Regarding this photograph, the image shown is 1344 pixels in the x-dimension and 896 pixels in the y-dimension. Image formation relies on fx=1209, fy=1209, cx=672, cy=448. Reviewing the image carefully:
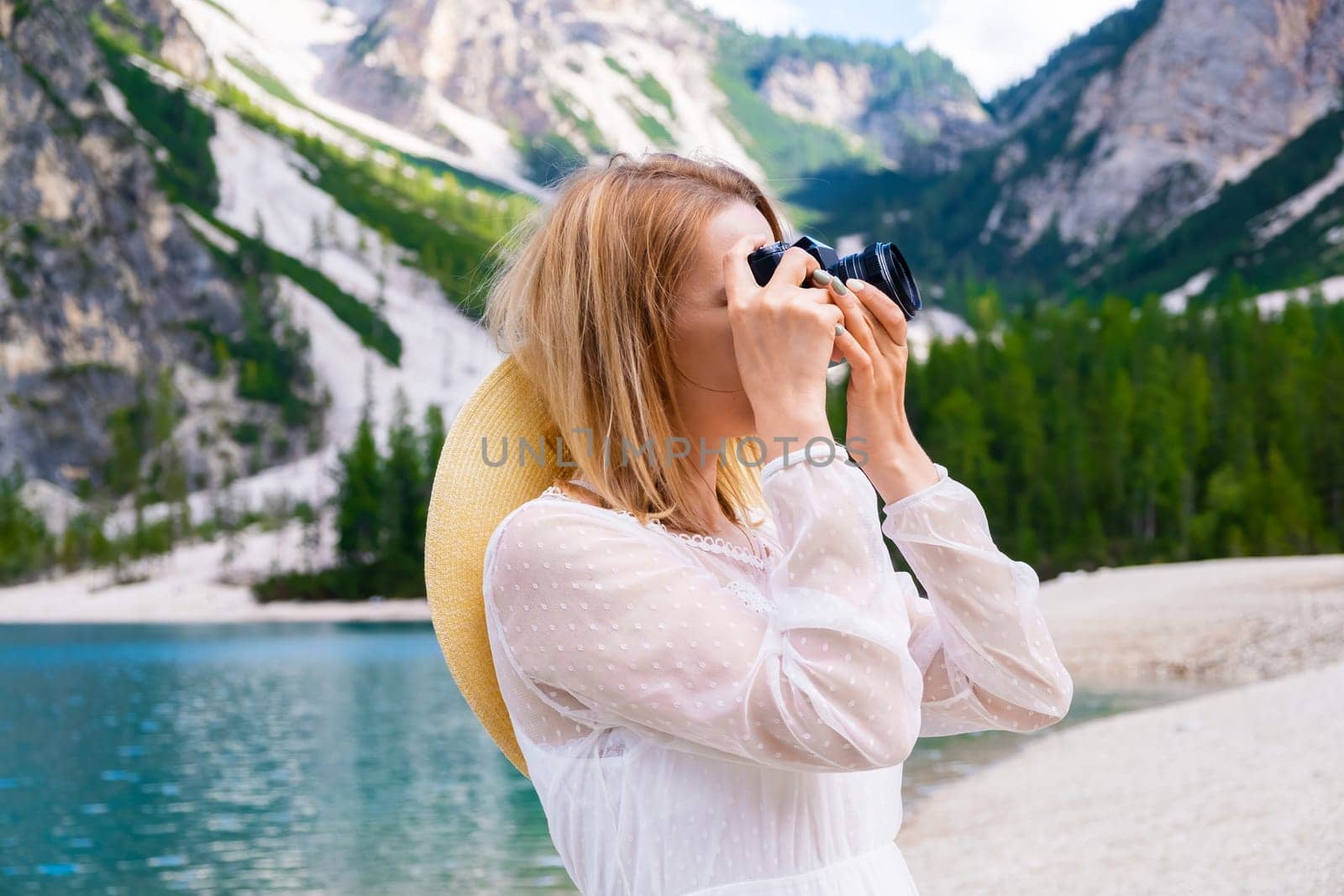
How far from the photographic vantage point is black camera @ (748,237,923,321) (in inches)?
63.5

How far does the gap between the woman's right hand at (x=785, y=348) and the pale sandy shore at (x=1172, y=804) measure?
6.23 meters

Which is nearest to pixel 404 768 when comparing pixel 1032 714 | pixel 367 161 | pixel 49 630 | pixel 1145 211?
pixel 1032 714

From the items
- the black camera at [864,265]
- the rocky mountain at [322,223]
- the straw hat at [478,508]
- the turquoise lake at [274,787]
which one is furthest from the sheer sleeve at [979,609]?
the rocky mountain at [322,223]

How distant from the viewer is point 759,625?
4.98ft

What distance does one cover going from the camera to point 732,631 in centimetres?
148

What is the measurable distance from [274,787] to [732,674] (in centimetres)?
1529

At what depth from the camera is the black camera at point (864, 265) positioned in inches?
63.5

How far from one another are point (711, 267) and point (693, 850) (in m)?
0.78

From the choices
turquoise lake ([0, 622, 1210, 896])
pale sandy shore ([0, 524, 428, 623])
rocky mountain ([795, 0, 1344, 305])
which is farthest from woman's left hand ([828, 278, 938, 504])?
rocky mountain ([795, 0, 1344, 305])

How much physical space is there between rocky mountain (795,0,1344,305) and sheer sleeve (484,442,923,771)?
12724 centimetres

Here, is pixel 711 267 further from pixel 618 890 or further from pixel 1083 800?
pixel 1083 800

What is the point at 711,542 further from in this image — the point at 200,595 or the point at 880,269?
the point at 200,595

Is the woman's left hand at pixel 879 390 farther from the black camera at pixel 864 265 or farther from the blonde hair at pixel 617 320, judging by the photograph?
the blonde hair at pixel 617 320

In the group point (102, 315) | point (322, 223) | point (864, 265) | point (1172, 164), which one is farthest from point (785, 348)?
point (1172, 164)
